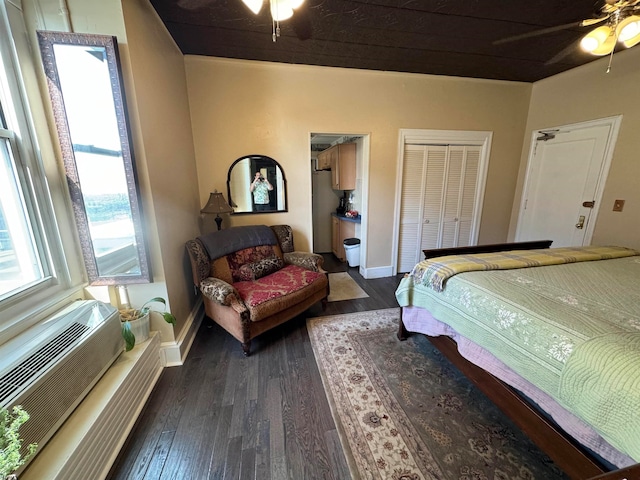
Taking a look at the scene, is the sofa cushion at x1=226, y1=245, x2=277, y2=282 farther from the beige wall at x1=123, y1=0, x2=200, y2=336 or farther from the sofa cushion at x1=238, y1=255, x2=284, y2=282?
the beige wall at x1=123, y1=0, x2=200, y2=336

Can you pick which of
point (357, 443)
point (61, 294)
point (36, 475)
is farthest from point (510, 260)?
point (61, 294)

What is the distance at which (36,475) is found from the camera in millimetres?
897

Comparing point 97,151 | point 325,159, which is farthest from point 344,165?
point 97,151

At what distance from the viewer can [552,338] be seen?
0.99m

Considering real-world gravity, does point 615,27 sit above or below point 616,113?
above

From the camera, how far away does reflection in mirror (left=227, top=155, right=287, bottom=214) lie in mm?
2805

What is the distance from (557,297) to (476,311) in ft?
1.30

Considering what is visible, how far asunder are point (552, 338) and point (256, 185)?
2.76m

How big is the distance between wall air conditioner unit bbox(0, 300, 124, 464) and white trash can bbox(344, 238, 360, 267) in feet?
9.50

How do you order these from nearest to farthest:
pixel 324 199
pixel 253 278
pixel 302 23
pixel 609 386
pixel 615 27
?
pixel 609 386, pixel 615 27, pixel 302 23, pixel 253 278, pixel 324 199

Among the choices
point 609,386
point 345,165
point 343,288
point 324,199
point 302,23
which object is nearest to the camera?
point 609,386

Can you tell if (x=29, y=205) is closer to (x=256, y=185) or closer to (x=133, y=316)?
(x=133, y=316)

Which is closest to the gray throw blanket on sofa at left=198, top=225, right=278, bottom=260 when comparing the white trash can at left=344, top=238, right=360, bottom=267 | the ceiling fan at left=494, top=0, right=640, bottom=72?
the white trash can at left=344, top=238, right=360, bottom=267

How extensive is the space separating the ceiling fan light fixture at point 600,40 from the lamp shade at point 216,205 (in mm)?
3116
